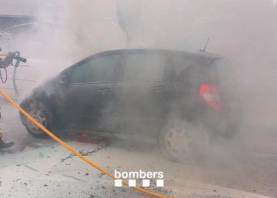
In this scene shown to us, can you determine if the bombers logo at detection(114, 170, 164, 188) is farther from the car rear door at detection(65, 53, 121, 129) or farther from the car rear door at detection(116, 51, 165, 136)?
the car rear door at detection(65, 53, 121, 129)

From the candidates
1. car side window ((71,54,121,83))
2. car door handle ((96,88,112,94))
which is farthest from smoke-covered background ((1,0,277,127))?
car door handle ((96,88,112,94))

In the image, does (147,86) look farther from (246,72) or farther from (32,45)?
(32,45)

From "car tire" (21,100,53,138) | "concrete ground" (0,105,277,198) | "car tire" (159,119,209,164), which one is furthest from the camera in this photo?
"car tire" (21,100,53,138)

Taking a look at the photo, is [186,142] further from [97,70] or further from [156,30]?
[156,30]

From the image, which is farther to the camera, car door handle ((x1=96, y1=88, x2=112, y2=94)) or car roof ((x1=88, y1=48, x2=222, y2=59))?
car door handle ((x1=96, y1=88, x2=112, y2=94))

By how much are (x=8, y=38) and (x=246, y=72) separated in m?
5.24

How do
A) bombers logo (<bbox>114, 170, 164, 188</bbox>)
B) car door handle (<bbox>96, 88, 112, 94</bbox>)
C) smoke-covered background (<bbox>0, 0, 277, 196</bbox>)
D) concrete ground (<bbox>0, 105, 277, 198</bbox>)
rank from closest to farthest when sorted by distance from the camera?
1. concrete ground (<bbox>0, 105, 277, 198</bbox>)
2. bombers logo (<bbox>114, 170, 164, 188</bbox>)
3. car door handle (<bbox>96, 88, 112, 94</bbox>)
4. smoke-covered background (<bbox>0, 0, 277, 196</bbox>)

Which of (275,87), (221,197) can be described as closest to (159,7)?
(275,87)

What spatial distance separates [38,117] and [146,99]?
67.8 inches

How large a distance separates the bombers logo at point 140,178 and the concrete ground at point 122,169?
88 mm

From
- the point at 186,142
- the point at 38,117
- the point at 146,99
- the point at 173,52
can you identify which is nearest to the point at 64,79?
the point at 38,117

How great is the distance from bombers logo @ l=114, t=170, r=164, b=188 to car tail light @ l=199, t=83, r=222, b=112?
109 centimetres

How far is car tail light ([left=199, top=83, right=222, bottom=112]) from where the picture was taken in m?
4.84

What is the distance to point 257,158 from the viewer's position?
516 centimetres
